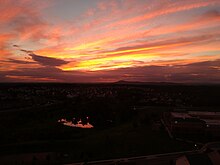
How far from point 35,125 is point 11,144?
1607 centimetres

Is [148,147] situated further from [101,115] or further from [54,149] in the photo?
[101,115]

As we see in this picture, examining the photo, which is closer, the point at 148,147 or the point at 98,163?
the point at 98,163

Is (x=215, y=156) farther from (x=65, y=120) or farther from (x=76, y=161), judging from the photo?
(x=65, y=120)

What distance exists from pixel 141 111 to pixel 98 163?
146 feet

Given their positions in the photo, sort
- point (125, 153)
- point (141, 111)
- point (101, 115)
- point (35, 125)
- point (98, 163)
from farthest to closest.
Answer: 1. point (141, 111)
2. point (101, 115)
3. point (35, 125)
4. point (125, 153)
5. point (98, 163)

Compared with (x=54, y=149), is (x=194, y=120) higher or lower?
higher

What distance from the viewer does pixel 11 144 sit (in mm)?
39781

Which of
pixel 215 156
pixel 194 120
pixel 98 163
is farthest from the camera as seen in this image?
pixel 194 120

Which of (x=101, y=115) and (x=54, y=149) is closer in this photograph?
(x=54, y=149)

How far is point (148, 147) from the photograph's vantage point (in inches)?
1390

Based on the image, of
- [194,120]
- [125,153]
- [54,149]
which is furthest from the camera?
[194,120]

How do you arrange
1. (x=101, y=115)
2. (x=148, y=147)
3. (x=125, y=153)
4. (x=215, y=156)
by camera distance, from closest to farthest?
1. (x=215, y=156)
2. (x=125, y=153)
3. (x=148, y=147)
4. (x=101, y=115)

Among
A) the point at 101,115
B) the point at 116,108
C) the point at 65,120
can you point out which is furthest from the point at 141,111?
the point at 65,120

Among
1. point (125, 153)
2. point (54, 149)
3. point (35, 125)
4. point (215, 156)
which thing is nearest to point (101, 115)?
point (35, 125)
